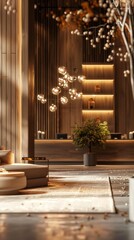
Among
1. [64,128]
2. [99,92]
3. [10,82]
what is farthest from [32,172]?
[99,92]

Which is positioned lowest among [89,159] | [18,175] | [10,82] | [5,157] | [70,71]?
[89,159]

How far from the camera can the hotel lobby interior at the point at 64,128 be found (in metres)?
5.83

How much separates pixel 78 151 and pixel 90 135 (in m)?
1.01

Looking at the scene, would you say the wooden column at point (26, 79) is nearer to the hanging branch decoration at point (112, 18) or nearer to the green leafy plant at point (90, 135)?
the hanging branch decoration at point (112, 18)

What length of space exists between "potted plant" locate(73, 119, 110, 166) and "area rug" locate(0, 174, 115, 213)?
14.8 ft

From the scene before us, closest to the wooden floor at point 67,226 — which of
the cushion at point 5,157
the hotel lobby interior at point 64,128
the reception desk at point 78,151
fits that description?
the hotel lobby interior at point 64,128

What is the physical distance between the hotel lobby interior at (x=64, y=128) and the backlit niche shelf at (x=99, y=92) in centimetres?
3

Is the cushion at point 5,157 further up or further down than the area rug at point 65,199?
further up

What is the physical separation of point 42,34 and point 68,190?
31.0ft

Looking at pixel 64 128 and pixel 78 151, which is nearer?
pixel 78 151

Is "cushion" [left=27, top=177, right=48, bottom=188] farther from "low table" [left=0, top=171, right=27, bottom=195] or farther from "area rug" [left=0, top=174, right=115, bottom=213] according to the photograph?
"low table" [left=0, top=171, right=27, bottom=195]

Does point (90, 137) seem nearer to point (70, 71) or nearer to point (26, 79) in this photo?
point (70, 71)

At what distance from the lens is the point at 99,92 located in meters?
17.5

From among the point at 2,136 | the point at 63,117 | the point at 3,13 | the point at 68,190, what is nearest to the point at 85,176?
the point at 2,136
